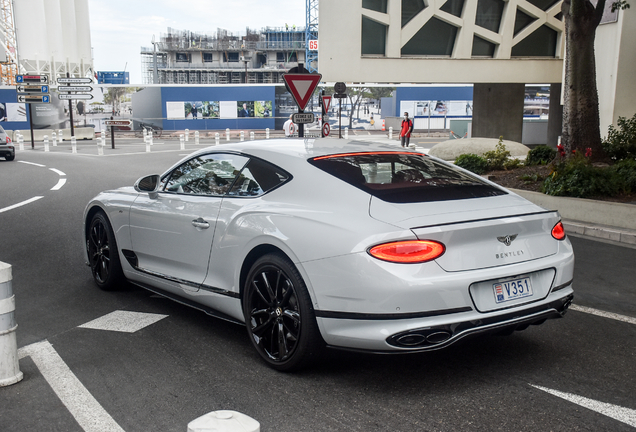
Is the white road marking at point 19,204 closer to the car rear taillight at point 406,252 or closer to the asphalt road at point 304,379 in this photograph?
the asphalt road at point 304,379

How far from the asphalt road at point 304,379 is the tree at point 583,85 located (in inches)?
321

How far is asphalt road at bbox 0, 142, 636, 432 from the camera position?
129 inches

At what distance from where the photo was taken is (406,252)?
3.36m

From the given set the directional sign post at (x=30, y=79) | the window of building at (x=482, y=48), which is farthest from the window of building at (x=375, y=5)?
the directional sign post at (x=30, y=79)

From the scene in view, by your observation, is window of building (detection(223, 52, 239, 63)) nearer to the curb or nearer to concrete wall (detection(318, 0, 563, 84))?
concrete wall (detection(318, 0, 563, 84))

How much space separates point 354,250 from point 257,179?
124 centimetres

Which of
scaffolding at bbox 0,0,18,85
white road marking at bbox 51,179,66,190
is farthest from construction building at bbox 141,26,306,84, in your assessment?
white road marking at bbox 51,179,66,190

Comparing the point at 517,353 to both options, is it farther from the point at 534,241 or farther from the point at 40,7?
the point at 40,7

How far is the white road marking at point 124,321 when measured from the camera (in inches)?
193

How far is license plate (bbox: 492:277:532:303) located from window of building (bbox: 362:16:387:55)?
2445cm

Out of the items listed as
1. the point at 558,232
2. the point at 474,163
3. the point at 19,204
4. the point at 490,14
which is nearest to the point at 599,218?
the point at 474,163

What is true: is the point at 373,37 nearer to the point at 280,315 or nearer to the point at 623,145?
the point at 623,145

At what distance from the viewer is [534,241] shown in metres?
3.74

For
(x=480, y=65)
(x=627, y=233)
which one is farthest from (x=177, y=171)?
(x=480, y=65)
